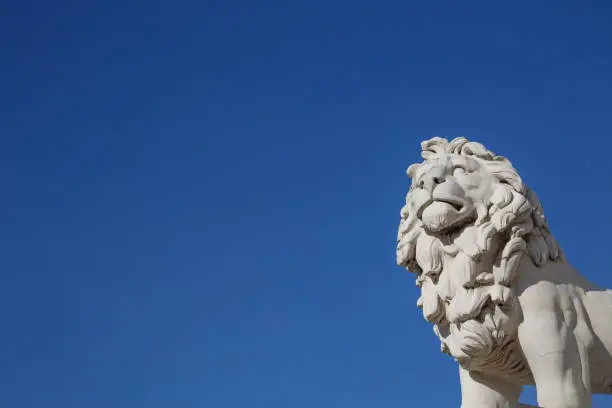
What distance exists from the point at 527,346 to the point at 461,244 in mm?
1072

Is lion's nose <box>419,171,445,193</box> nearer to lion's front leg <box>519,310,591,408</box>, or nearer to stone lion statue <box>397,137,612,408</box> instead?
stone lion statue <box>397,137,612,408</box>

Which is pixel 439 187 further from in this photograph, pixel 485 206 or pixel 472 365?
pixel 472 365

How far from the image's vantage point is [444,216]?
854 cm

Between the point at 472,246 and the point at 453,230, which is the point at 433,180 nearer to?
the point at 453,230

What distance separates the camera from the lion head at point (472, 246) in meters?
8.35

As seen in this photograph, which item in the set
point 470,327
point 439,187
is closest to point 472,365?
point 470,327

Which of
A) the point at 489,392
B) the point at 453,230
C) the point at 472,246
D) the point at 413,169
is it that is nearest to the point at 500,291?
the point at 472,246

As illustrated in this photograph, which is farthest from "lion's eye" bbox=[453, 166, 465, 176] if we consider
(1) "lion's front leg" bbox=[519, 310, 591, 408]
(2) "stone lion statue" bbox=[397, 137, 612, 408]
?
(1) "lion's front leg" bbox=[519, 310, 591, 408]

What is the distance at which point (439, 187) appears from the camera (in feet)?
28.5

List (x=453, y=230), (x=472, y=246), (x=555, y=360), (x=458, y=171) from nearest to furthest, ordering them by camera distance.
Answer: (x=555, y=360) < (x=472, y=246) < (x=453, y=230) < (x=458, y=171)

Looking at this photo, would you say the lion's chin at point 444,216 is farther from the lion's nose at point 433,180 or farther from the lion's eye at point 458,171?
the lion's eye at point 458,171

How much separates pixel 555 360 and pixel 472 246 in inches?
48.0

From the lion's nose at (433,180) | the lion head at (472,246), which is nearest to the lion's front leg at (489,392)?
the lion head at (472,246)

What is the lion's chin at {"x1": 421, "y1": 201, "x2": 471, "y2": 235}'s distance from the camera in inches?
336
